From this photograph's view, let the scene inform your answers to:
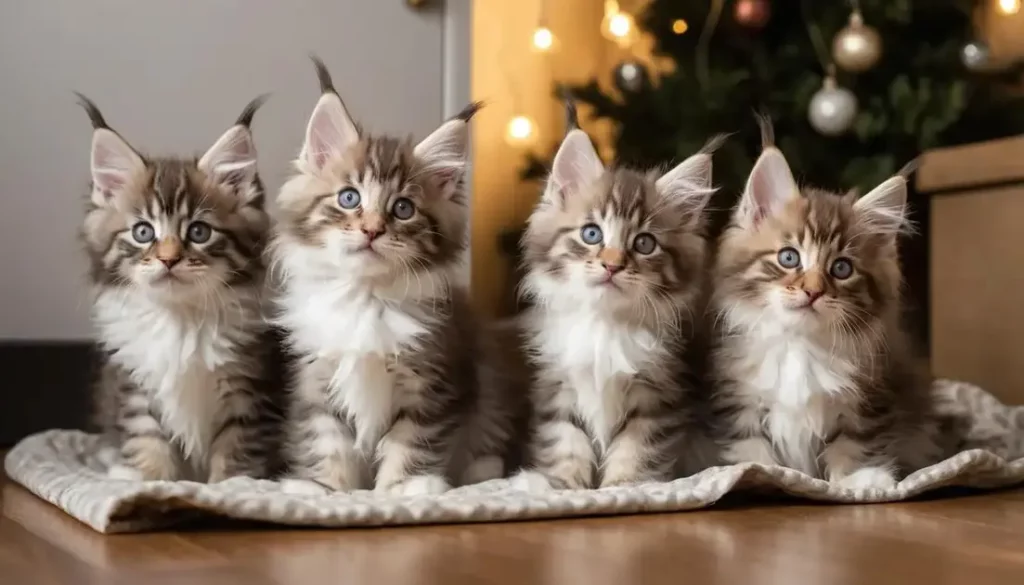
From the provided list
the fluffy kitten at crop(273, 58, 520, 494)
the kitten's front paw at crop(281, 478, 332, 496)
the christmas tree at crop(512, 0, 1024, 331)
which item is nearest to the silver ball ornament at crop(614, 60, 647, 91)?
the christmas tree at crop(512, 0, 1024, 331)

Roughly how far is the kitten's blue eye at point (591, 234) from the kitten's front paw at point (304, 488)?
488 millimetres

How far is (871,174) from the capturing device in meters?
2.22

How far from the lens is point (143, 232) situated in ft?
4.70

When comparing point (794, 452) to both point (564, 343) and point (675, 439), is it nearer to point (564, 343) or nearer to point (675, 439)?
point (675, 439)

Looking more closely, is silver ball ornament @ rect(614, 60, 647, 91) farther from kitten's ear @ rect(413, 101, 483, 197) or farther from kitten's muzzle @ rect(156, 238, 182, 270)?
kitten's muzzle @ rect(156, 238, 182, 270)

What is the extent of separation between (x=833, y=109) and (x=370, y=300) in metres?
1.23

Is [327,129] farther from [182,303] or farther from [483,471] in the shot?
[483,471]

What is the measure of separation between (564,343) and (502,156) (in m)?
1.56

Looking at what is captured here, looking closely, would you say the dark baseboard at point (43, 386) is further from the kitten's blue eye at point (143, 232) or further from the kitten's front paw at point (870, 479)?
the kitten's front paw at point (870, 479)

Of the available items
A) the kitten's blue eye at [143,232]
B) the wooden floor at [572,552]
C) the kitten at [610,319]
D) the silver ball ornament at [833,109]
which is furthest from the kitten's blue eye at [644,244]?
the silver ball ornament at [833,109]

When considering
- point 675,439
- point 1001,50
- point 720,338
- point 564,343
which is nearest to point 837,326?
point 720,338

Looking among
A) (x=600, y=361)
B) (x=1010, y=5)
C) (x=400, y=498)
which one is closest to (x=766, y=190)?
(x=600, y=361)

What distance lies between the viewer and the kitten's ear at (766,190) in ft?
4.89

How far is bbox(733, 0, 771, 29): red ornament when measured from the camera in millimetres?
2287
